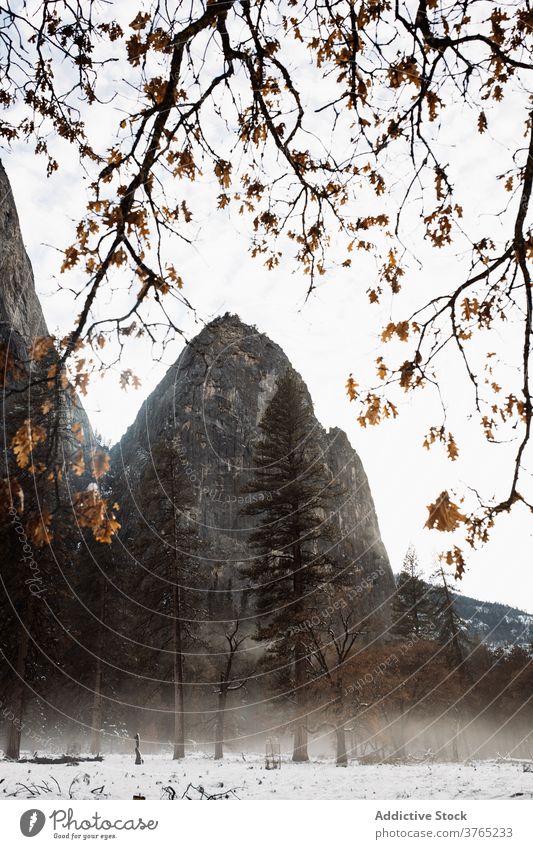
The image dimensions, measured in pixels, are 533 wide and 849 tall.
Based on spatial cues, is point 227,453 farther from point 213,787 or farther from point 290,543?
point 213,787

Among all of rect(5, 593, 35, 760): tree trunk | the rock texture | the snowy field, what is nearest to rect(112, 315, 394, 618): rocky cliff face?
rect(5, 593, 35, 760): tree trunk

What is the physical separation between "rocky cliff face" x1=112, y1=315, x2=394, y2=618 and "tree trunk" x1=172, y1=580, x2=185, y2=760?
23.5 metres

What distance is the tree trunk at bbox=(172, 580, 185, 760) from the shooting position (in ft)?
44.4

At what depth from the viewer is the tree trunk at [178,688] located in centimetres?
1353

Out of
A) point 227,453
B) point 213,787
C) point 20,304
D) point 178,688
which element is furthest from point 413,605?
point 20,304

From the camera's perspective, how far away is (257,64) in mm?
3109

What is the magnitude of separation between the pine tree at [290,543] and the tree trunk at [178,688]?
2.55 m

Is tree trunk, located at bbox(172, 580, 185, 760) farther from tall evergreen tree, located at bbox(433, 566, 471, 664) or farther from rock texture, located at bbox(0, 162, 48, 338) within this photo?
tall evergreen tree, located at bbox(433, 566, 471, 664)

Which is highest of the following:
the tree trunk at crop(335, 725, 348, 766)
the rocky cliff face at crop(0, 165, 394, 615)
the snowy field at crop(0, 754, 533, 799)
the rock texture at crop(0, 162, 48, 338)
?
the rocky cliff face at crop(0, 165, 394, 615)

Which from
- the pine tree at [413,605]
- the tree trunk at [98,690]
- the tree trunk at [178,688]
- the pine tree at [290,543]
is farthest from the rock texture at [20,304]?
the pine tree at [413,605]

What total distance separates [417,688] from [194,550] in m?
12.7

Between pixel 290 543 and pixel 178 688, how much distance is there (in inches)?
226
